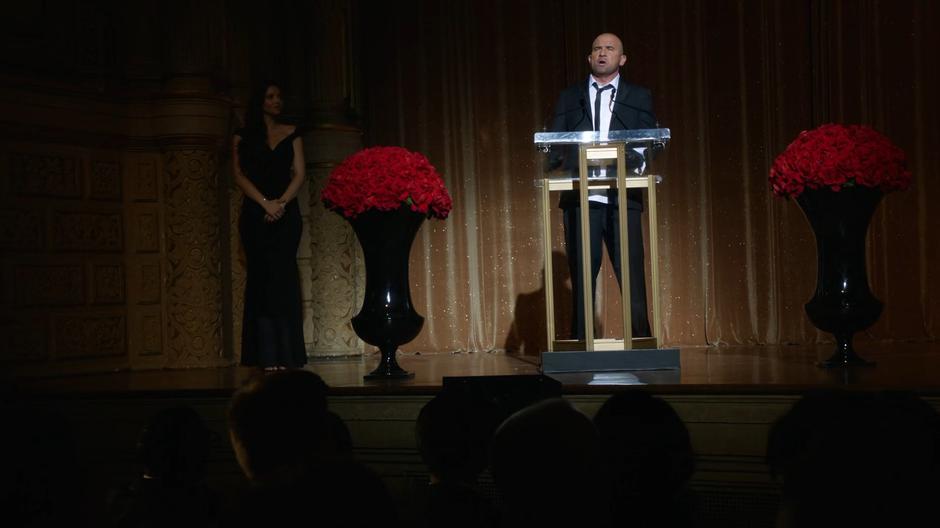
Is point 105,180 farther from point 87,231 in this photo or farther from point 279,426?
point 279,426

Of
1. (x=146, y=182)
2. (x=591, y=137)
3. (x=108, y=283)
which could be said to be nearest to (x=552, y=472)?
(x=591, y=137)

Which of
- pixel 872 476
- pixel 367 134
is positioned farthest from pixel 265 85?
pixel 872 476

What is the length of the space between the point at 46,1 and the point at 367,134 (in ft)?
7.94

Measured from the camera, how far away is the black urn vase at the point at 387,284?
4.96 metres

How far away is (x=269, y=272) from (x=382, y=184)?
1070 mm

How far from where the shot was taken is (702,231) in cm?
715

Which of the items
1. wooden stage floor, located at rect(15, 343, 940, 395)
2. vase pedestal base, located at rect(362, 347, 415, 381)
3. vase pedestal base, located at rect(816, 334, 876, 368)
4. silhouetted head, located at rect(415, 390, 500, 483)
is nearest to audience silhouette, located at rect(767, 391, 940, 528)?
silhouetted head, located at rect(415, 390, 500, 483)

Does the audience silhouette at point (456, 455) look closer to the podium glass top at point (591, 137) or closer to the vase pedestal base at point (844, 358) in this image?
the podium glass top at point (591, 137)

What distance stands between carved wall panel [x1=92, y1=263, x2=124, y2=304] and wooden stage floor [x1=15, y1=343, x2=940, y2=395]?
1.64 feet

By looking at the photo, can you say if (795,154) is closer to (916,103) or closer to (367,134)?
(916,103)

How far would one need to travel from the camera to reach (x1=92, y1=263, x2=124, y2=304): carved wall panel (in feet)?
21.5

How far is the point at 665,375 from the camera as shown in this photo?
4.40 m

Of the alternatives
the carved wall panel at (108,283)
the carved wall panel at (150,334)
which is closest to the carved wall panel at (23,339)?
the carved wall panel at (108,283)

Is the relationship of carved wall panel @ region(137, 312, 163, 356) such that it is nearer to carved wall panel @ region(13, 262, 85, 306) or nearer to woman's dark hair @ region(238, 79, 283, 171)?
carved wall panel @ region(13, 262, 85, 306)
